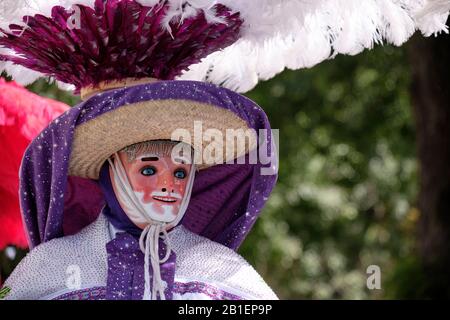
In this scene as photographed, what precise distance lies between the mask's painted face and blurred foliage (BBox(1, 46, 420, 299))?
321 cm

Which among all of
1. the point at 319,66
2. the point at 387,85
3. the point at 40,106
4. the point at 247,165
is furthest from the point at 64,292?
the point at 387,85

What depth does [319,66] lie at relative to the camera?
326 inches

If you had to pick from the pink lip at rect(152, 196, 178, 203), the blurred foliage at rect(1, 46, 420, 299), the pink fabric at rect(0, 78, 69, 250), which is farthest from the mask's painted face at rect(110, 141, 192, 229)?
the blurred foliage at rect(1, 46, 420, 299)

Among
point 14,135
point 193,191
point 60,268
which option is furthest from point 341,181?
point 60,268

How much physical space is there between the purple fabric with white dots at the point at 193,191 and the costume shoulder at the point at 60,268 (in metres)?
0.12

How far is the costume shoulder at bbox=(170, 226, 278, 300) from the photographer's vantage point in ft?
11.6

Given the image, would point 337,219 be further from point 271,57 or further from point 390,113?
point 271,57

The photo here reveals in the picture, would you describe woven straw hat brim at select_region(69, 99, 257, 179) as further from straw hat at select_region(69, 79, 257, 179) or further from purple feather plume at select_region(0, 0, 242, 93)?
purple feather plume at select_region(0, 0, 242, 93)

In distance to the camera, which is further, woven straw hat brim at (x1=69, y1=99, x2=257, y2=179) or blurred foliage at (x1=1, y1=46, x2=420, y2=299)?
blurred foliage at (x1=1, y1=46, x2=420, y2=299)

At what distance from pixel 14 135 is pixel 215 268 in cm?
116

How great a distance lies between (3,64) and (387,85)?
17.2ft

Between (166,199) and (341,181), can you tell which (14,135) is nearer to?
(166,199)

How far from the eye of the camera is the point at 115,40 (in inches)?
140

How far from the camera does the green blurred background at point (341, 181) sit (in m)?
8.30
